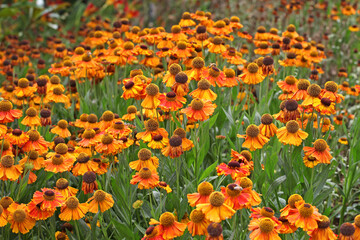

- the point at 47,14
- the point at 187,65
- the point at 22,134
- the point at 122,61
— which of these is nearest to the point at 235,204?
the point at 22,134

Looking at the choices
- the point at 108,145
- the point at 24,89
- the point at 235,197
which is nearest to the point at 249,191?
the point at 235,197

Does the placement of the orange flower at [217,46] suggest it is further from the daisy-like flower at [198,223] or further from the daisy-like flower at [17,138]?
the daisy-like flower at [198,223]

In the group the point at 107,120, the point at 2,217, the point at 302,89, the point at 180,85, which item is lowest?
the point at 2,217

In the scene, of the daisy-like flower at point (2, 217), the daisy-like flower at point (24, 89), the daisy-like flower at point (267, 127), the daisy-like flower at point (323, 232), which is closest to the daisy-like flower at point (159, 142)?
the daisy-like flower at point (267, 127)

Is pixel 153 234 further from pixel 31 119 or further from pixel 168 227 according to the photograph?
pixel 31 119

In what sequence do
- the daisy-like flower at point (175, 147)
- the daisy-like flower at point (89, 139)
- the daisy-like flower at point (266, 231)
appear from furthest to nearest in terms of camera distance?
the daisy-like flower at point (89, 139) → the daisy-like flower at point (175, 147) → the daisy-like flower at point (266, 231)

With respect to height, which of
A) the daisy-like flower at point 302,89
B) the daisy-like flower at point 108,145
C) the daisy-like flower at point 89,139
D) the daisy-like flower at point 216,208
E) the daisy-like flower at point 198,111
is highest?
the daisy-like flower at point 198,111

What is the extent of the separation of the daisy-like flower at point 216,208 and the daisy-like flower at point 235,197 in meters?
0.08

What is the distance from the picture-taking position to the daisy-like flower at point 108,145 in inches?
83.1

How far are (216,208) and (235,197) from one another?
0.14m

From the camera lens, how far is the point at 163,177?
243 cm

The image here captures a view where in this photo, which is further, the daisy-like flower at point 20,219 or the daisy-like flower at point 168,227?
the daisy-like flower at point 20,219

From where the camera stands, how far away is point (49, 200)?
6.02 feet

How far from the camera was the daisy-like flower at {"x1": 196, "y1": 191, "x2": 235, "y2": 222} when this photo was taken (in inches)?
58.0
